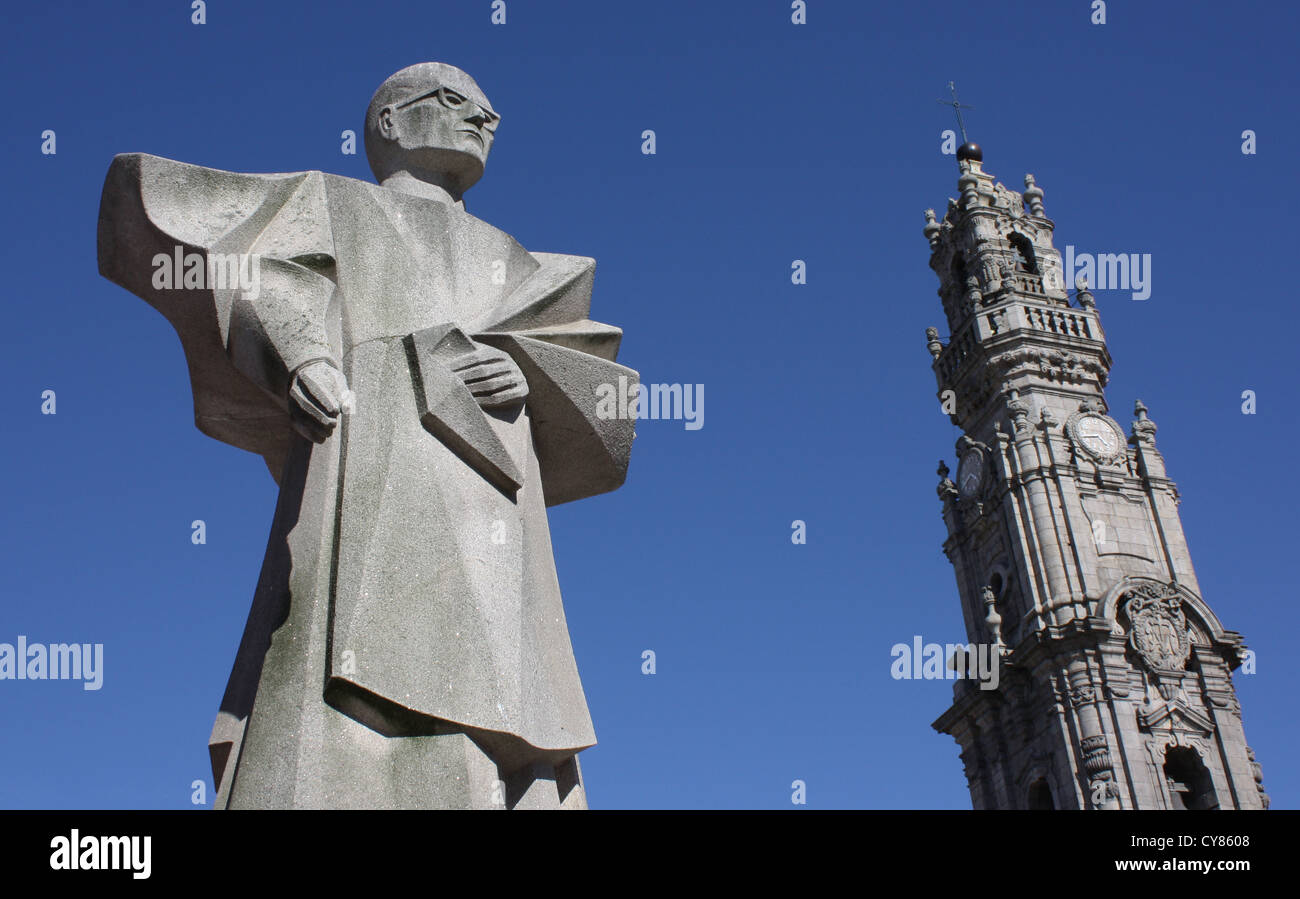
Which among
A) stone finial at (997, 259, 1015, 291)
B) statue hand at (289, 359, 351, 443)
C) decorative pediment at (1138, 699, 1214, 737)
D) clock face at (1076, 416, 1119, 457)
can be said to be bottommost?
statue hand at (289, 359, 351, 443)

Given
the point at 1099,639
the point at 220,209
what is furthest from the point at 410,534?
the point at 1099,639

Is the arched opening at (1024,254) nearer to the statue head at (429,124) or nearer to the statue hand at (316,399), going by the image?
the statue head at (429,124)

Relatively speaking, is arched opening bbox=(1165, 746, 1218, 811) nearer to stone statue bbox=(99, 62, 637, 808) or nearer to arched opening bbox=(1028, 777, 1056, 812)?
arched opening bbox=(1028, 777, 1056, 812)

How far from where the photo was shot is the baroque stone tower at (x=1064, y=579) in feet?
125

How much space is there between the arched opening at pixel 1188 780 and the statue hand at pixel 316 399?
3707cm

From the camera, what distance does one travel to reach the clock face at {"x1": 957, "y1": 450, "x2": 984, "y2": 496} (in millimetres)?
44438

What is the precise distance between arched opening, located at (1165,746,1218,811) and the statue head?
119 feet

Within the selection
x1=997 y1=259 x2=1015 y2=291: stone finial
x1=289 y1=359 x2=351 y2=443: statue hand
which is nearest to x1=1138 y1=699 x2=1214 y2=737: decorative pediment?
x1=997 y1=259 x2=1015 y2=291: stone finial

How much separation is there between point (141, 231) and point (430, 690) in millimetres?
2033

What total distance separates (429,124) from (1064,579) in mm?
37637

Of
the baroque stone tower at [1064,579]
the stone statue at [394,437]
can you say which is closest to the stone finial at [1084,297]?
the baroque stone tower at [1064,579]

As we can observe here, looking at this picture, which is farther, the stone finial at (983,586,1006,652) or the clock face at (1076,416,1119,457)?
the clock face at (1076,416,1119,457)

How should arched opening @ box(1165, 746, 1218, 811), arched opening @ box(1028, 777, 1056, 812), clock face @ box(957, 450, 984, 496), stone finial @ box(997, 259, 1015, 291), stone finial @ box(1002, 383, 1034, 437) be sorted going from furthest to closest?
stone finial @ box(997, 259, 1015, 291) → clock face @ box(957, 450, 984, 496) → stone finial @ box(1002, 383, 1034, 437) → arched opening @ box(1028, 777, 1056, 812) → arched opening @ box(1165, 746, 1218, 811)
